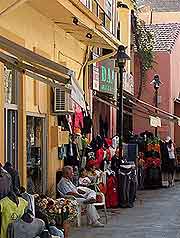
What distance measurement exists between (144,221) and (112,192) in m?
2.17

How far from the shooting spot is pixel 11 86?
11.1 metres

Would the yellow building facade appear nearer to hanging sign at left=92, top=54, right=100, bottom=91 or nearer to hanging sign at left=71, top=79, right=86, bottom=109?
hanging sign at left=71, top=79, right=86, bottom=109

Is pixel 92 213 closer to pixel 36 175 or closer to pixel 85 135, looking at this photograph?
pixel 36 175

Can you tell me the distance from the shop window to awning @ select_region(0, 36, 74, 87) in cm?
113

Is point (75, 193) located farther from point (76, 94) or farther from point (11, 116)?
point (76, 94)

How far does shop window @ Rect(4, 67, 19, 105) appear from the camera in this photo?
426 inches

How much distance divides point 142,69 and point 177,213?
13.7 meters

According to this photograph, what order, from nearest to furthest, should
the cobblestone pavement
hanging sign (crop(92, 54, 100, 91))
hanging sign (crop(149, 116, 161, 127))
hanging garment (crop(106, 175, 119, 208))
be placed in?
the cobblestone pavement → hanging garment (crop(106, 175, 119, 208)) → hanging sign (crop(92, 54, 100, 91)) → hanging sign (crop(149, 116, 161, 127))

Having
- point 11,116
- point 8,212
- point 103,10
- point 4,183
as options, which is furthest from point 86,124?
point 8,212

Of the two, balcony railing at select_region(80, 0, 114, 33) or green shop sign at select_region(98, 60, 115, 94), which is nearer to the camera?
balcony railing at select_region(80, 0, 114, 33)

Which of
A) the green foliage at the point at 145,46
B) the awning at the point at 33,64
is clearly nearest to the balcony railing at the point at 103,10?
the green foliage at the point at 145,46

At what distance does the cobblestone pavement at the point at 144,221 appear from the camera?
11.5m

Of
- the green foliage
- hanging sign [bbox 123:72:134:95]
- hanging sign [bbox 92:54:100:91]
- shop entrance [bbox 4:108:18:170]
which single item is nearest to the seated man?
shop entrance [bbox 4:108:18:170]

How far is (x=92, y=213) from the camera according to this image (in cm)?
1216
